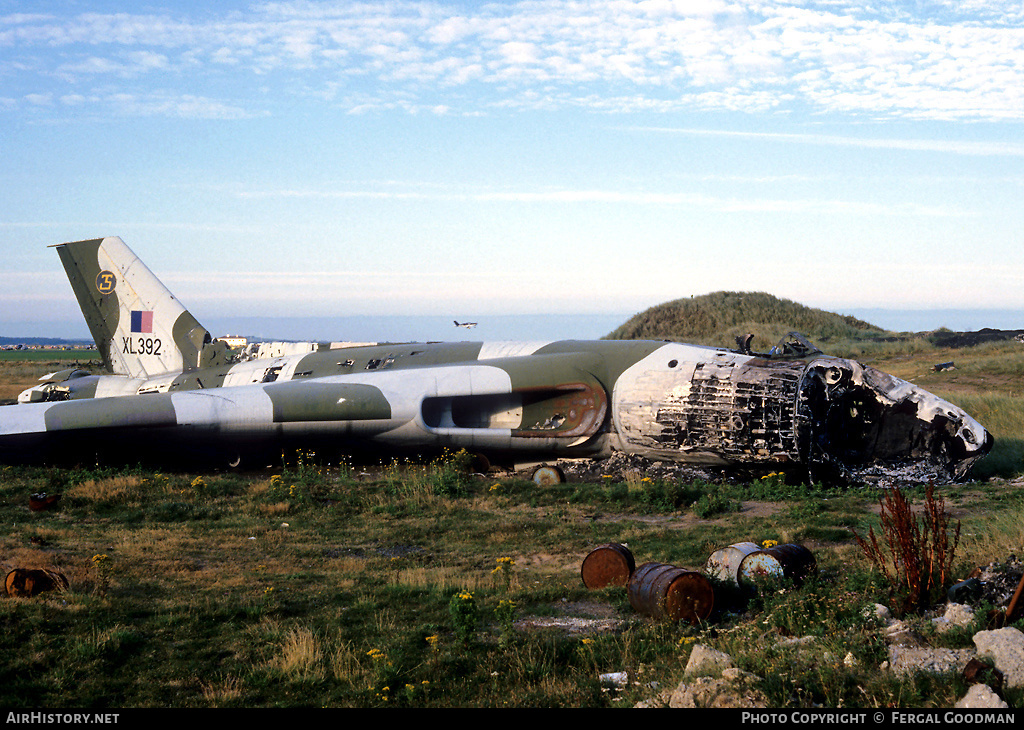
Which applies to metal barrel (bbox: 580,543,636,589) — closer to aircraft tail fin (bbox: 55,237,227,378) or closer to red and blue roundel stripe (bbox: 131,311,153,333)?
aircraft tail fin (bbox: 55,237,227,378)

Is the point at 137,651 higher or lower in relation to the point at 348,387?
lower

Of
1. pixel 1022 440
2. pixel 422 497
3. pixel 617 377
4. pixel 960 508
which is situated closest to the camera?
pixel 960 508

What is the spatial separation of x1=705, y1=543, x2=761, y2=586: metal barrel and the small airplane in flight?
528 centimetres

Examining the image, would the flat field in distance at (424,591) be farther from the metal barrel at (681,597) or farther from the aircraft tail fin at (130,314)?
the aircraft tail fin at (130,314)

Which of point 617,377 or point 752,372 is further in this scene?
point 617,377

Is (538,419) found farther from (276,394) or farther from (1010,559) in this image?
(1010,559)

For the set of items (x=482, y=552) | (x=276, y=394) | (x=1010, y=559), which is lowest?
(x=482, y=552)

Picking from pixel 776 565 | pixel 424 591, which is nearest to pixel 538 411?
pixel 424 591

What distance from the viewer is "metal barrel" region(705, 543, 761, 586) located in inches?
317

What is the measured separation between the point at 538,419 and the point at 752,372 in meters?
4.61

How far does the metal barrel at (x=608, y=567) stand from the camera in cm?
859

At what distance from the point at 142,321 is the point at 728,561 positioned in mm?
18348
